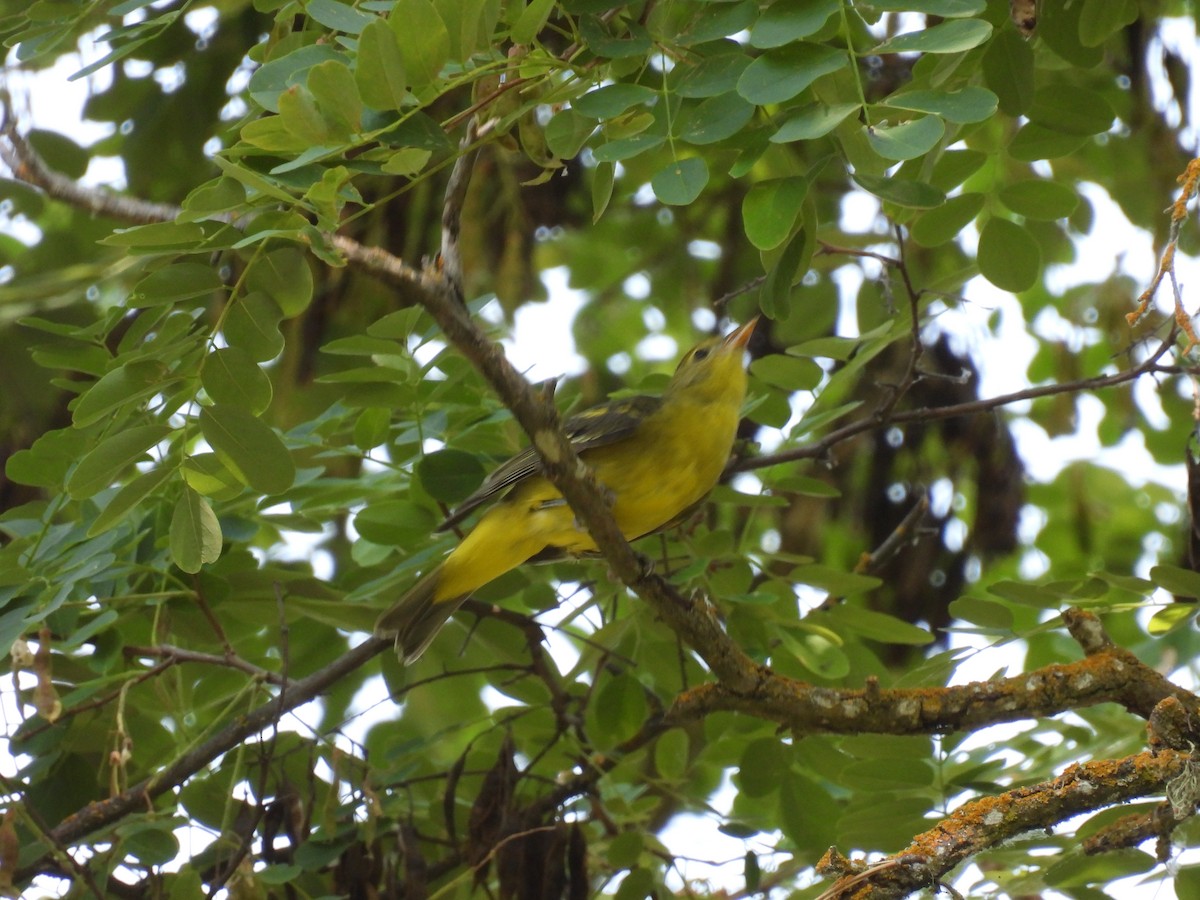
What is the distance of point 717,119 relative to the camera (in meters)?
2.71

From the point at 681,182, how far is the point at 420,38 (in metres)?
0.61

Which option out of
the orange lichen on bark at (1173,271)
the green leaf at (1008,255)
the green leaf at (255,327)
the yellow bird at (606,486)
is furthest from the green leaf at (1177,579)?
the green leaf at (255,327)

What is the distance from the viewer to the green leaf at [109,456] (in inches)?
111

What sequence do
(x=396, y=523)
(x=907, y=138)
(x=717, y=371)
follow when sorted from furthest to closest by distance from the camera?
(x=717, y=371) → (x=396, y=523) → (x=907, y=138)

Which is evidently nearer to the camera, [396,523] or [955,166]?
[955,166]

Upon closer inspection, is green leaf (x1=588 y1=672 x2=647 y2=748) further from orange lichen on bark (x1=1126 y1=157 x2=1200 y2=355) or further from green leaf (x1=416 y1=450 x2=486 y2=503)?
orange lichen on bark (x1=1126 y1=157 x2=1200 y2=355)

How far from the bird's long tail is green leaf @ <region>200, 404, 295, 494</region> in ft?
2.89

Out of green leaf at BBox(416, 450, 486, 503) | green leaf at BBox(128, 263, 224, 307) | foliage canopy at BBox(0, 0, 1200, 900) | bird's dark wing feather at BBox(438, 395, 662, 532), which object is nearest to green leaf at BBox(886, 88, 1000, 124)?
foliage canopy at BBox(0, 0, 1200, 900)

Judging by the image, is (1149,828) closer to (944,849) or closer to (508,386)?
(944,849)

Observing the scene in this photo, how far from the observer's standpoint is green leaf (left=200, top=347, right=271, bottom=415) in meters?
2.88

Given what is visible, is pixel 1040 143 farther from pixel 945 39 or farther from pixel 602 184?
pixel 602 184

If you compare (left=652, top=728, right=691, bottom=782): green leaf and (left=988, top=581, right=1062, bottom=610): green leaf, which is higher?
(left=652, top=728, right=691, bottom=782): green leaf

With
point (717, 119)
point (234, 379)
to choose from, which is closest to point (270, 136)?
point (234, 379)

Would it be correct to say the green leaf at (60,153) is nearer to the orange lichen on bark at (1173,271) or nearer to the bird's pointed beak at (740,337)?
the bird's pointed beak at (740,337)
